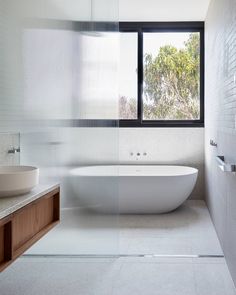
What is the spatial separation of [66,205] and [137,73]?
2868 mm

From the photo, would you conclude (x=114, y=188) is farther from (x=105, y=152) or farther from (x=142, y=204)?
(x=142, y=204)

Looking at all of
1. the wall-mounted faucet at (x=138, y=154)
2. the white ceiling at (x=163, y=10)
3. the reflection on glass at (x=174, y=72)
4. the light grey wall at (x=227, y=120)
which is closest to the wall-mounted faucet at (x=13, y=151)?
the light grey wall at (x=227, y=120)

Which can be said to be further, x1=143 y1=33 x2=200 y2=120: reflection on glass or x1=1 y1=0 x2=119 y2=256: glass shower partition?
x1=143 y1=33 x2=200 y2=120: reflection on glass

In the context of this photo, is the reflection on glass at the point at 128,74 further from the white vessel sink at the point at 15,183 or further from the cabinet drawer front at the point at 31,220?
the white vessel sink at the point at 15,183

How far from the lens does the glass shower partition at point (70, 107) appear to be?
2762mm

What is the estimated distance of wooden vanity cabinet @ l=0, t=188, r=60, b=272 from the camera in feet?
5.35

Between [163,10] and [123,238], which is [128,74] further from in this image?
[123,238]

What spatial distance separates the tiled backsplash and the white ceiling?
2.33 meters

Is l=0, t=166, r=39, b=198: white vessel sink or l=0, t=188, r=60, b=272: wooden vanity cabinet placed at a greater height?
l=0, t=166, r=39, b=198: white vessel sink

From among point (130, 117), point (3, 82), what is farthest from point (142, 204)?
point (3, 82)

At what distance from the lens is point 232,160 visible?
8.02ft

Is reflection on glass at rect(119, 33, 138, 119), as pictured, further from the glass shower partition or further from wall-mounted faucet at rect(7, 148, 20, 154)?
wall-mounted faucet at rect(7, 148, 20, 154)

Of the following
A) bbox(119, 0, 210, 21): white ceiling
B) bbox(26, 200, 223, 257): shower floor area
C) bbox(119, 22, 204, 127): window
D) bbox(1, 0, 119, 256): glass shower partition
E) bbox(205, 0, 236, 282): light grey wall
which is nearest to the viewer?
bbox(205, 0, 236, 282): light grey wall

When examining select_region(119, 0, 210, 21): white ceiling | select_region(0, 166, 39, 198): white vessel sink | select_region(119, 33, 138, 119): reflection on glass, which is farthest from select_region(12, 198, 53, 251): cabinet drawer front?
select_region(119, 33, 138, 119): reflection on glass
